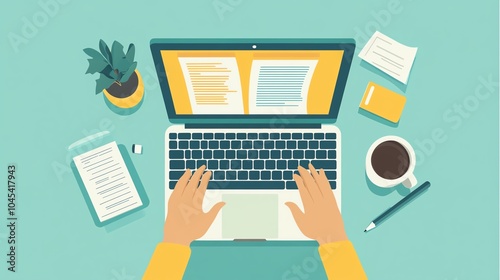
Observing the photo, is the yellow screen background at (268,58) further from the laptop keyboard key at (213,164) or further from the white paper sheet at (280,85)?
the laptop keyboard key at (213,164)

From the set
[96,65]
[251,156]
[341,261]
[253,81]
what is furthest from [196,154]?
[341,261]

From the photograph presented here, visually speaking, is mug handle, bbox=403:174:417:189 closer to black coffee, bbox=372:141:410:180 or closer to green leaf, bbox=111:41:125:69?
black coffee, bbox=372:141:410:180

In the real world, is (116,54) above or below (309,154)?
above

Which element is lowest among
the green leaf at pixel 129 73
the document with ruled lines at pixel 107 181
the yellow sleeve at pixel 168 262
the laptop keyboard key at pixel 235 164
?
the yellow sleeve at pixel 168 262

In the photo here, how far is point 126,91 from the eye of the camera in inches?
61.9

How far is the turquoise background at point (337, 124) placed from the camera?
1.59m

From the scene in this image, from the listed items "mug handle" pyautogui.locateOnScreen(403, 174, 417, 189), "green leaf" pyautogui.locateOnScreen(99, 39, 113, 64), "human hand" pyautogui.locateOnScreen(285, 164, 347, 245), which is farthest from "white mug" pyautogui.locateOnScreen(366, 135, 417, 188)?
"green leaf" pyautogui.locateOnScreen(99, 39, 113, 64)

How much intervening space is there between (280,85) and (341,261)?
0.52 meters

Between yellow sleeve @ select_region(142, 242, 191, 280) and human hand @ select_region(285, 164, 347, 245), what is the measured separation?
0.33 meters

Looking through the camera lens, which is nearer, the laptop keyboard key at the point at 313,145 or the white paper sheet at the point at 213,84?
the white paper sheet at the point at 213,84

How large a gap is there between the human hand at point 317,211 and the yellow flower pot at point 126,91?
518 mm

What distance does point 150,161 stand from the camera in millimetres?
1596

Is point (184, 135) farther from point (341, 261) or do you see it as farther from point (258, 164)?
point (341, 261)

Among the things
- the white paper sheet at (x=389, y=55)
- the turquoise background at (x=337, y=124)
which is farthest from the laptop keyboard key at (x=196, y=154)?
the white paper sheet at (x=389, y=55)
